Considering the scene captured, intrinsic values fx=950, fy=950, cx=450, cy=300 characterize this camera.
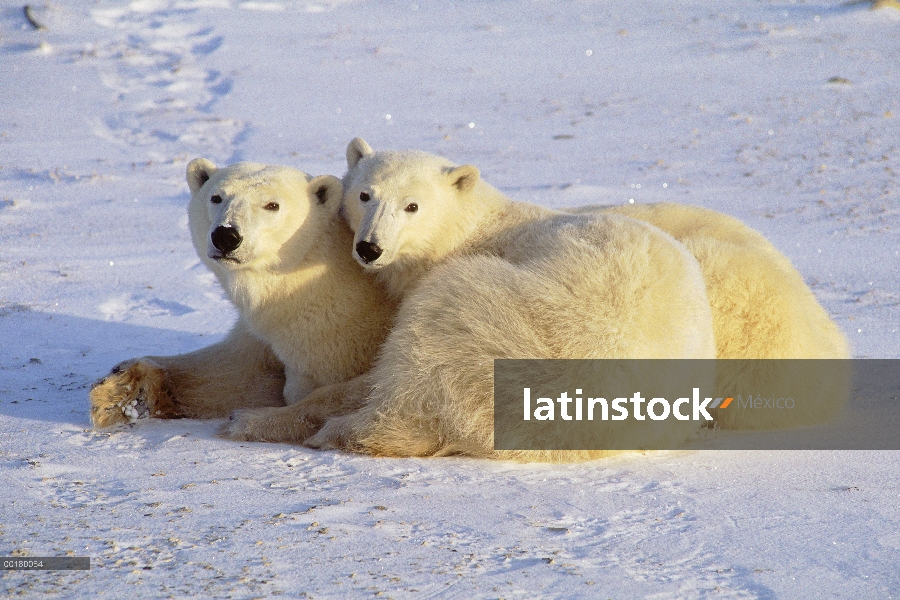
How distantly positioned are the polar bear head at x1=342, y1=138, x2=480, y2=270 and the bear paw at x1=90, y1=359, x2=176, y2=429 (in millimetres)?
1215

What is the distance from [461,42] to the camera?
15.3 metres

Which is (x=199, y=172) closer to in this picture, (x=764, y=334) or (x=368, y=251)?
(x=368, y=251)

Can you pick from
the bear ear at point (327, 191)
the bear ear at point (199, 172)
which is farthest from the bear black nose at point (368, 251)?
the bear ear at point (199, 172)

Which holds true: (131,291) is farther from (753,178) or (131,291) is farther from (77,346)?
(753,178)

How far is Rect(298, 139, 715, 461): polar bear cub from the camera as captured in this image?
3.85 meters

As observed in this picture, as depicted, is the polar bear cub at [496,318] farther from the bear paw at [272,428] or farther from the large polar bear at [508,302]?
the bear paw at [272,428]

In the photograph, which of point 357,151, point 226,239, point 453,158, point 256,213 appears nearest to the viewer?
point 226,239

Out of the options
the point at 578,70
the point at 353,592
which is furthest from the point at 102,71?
the point at 353,592

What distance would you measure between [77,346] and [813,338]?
411cm

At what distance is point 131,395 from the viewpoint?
14.6ft

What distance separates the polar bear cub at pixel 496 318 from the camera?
3848 mm

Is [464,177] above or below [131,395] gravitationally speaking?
above

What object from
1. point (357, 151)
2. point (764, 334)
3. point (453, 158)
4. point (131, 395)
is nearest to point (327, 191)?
point (357, 151)

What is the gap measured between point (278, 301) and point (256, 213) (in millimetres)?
450
